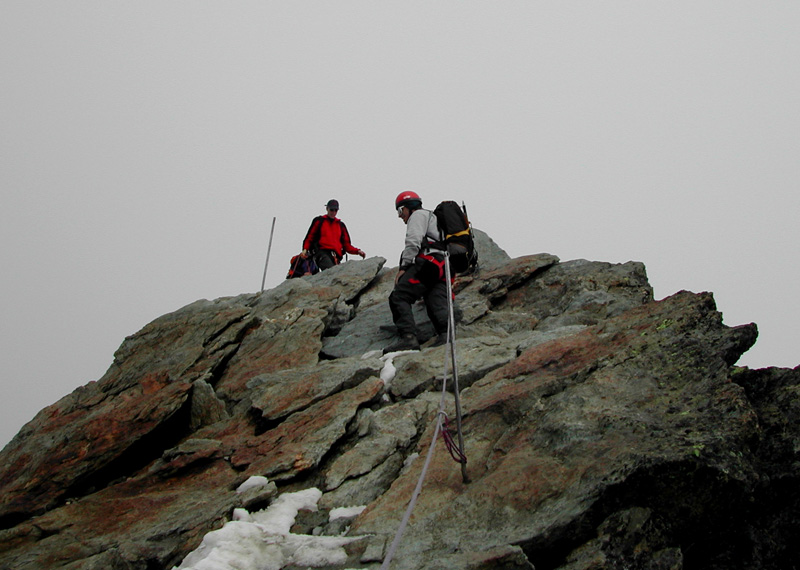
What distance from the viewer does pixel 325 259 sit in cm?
1833

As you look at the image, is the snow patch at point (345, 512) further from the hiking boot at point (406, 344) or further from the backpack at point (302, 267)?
the backpack at point (302, 267)

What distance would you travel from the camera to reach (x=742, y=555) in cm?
507

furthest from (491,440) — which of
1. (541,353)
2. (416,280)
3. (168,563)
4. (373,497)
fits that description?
(416,280)

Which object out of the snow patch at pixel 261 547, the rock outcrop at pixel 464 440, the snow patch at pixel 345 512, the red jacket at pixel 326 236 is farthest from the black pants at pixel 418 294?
the red jacket at pixel 326 236

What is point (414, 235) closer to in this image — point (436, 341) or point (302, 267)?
point (436, 341)

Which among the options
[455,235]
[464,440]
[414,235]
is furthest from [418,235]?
[464,440]

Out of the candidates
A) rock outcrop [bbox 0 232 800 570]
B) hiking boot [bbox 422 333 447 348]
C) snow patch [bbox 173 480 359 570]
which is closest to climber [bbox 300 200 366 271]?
rock outcrop [bbox 0 232 800 570]

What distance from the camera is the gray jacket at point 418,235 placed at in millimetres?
11648

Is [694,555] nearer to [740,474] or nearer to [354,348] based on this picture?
[740,474]

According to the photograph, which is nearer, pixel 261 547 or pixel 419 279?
pixel 261 547

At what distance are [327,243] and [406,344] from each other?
7.73 metres

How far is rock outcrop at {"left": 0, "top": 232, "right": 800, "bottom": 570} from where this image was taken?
507 centimetres

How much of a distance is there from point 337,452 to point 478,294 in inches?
245

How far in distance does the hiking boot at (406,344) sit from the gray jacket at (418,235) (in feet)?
4.78
